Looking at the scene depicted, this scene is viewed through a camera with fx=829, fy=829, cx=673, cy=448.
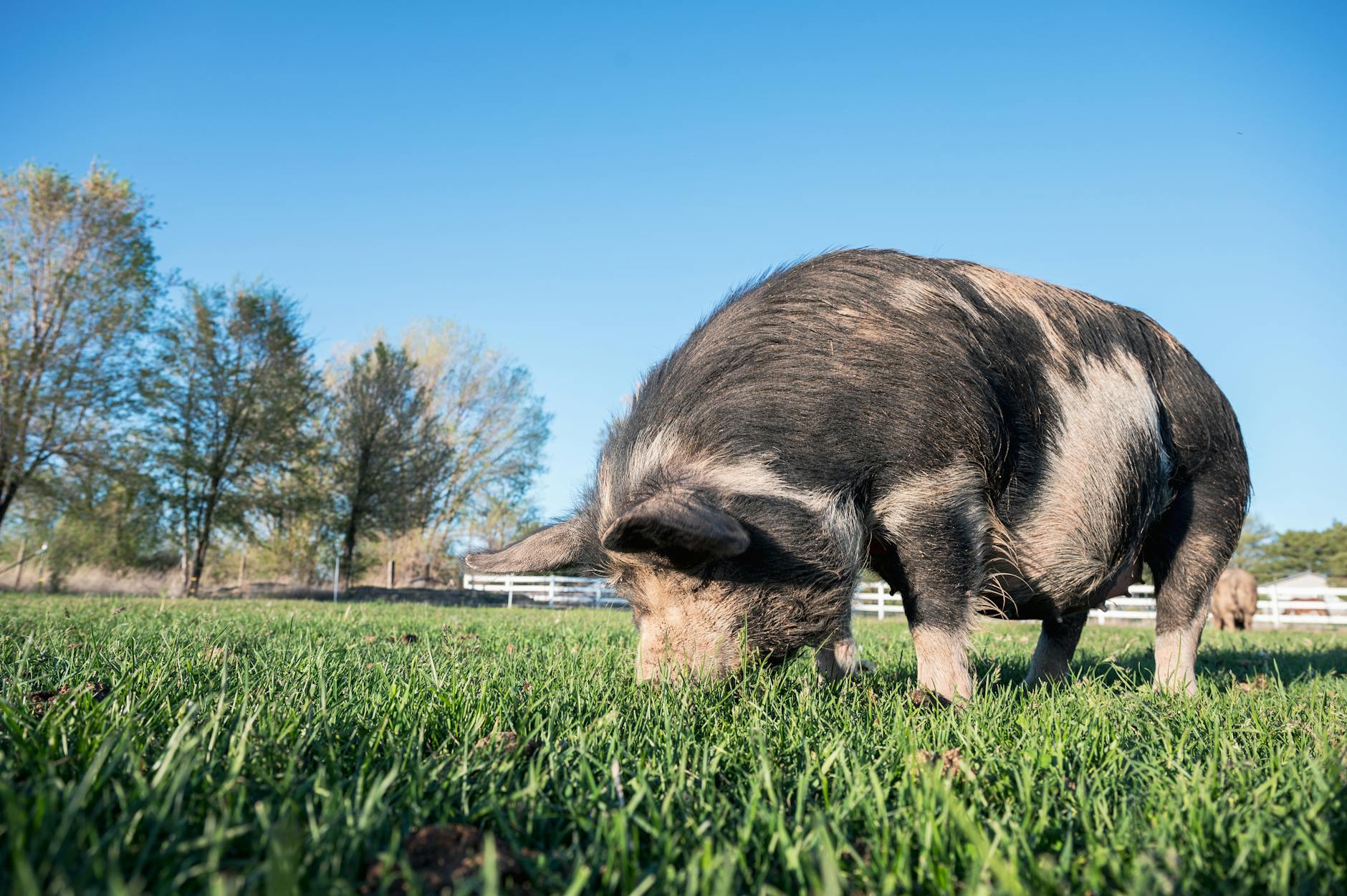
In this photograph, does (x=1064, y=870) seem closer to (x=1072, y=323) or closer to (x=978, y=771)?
(x=978, y=771)

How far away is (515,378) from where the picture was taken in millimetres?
37562

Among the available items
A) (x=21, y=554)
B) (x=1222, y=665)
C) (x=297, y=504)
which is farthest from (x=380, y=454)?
(x=1222, y=665)

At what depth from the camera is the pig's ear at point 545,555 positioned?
4059mm

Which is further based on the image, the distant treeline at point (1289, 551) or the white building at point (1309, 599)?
the distant treeline at point (1289, 551)

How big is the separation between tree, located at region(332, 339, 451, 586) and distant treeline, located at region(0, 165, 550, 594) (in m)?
0.06

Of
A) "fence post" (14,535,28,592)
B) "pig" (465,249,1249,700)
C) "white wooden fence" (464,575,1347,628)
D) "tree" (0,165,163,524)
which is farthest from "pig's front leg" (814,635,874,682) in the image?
"fence post" (14,535,28,592)

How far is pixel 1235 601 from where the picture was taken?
18.6m

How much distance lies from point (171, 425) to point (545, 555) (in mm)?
25705

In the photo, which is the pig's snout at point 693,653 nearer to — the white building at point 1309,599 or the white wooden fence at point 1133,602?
the white wooden fence at point 1133,602

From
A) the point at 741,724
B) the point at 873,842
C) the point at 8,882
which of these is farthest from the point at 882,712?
the point at 8,882

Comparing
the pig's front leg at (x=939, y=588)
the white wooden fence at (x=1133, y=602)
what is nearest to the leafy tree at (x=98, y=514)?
the white wooden fence at (x=1133, y=602)

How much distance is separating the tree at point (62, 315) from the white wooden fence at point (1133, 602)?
1141 centimetres

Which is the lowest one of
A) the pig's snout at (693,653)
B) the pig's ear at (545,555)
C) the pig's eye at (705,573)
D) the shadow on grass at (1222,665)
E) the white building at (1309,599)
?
the white building at (1309,599)

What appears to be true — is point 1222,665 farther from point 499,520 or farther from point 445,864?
point 499,520
